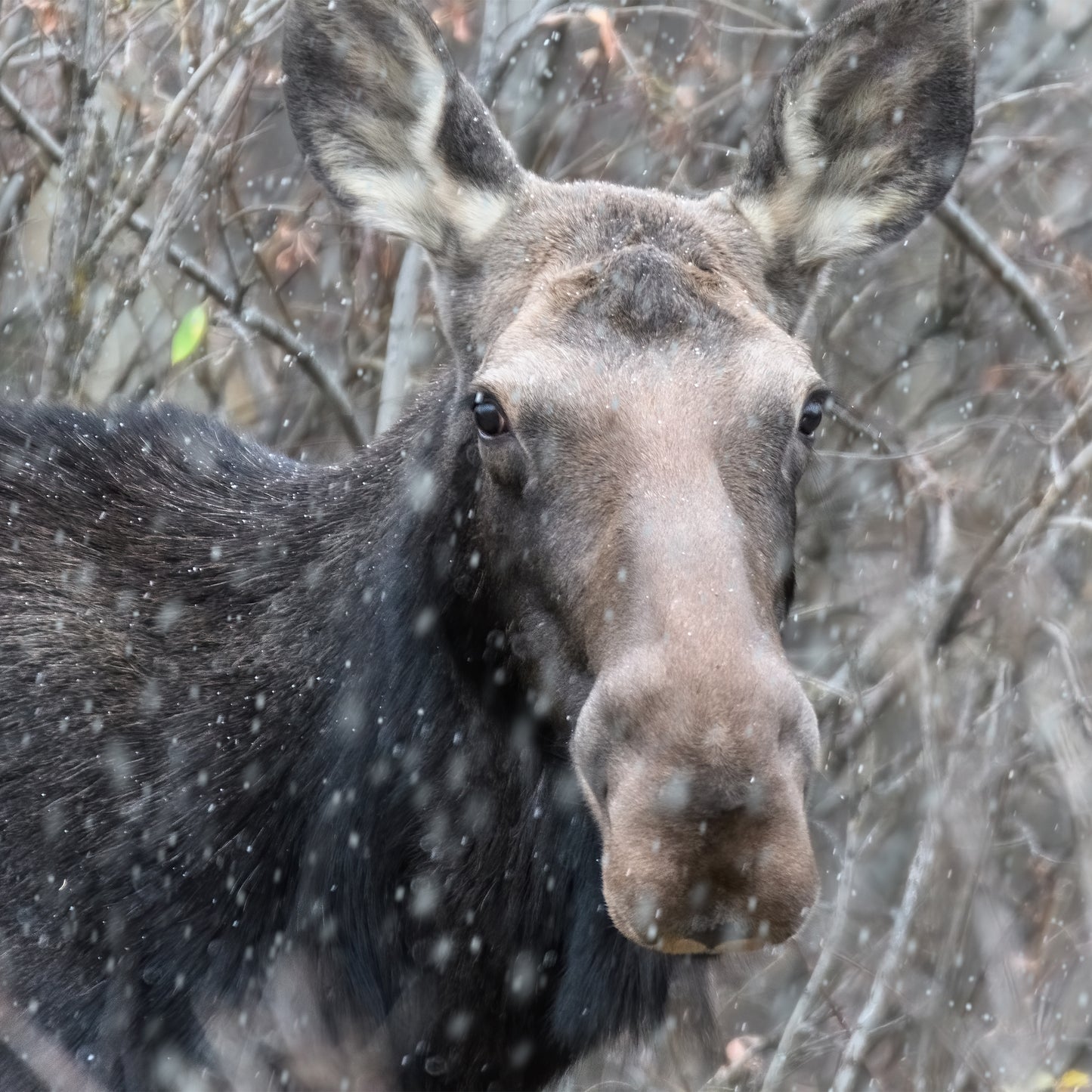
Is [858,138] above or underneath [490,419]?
underneath

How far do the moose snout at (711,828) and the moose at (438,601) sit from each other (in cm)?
6

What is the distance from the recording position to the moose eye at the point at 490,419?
3650 millimetres

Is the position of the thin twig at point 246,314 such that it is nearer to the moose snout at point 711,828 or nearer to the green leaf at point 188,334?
the green leaf at point 188,334

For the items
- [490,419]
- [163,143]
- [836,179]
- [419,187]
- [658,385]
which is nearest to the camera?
[658,385]

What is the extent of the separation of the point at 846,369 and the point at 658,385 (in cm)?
462

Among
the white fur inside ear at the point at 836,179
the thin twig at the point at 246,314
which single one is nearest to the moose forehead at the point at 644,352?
the white fur inside ear at the point at 836,179

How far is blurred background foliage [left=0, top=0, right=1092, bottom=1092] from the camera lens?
5801 millimetres

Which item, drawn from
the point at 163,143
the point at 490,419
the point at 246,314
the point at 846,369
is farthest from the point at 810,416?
the point at 846,369

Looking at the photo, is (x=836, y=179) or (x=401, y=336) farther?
(x=401, y=336)

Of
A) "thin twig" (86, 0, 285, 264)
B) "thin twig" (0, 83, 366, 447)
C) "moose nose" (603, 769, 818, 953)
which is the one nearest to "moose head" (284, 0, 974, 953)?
"moose nose" (603, 769, 818, 953)

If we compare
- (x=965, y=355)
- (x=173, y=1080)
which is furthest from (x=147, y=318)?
(x=173, y=1080)

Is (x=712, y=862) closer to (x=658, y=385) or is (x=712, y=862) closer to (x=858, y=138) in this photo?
(x=658, y=385)

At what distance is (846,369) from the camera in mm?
7965

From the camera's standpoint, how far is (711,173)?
25.0 feet
